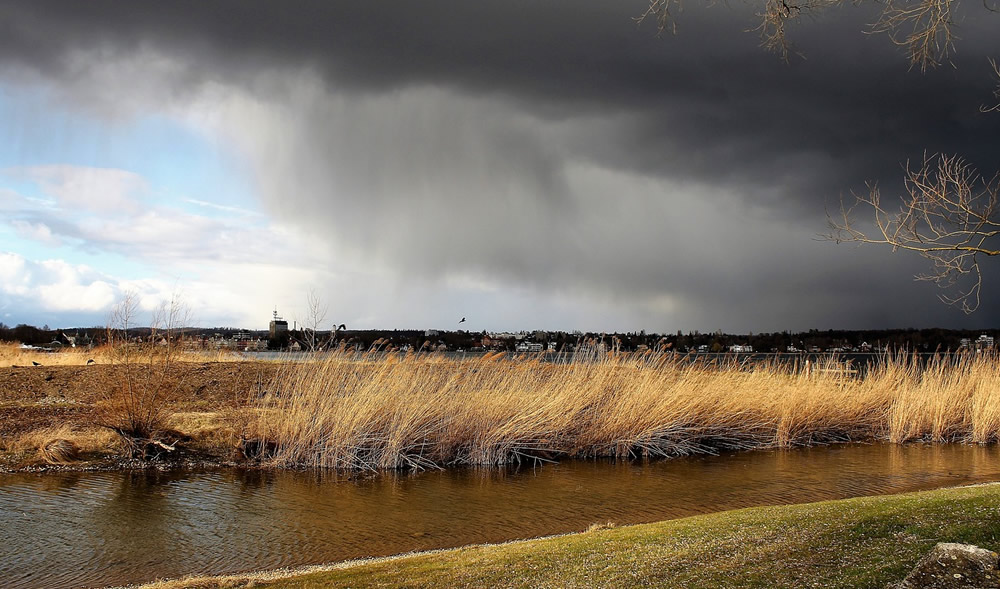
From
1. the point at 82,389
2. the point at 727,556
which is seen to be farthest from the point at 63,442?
the point at 727,556

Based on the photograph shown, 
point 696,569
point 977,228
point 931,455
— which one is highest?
point 977,228

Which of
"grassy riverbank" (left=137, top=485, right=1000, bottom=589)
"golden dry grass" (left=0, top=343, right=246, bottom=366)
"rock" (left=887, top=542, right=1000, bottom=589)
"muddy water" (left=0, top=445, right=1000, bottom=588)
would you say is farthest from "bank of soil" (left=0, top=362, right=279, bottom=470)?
"rock" (left=887, top=542, right=1000, bottom=589)

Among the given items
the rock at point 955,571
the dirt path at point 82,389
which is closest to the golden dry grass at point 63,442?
the dirt path at point 82,389

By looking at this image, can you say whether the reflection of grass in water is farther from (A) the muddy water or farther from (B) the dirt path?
(B) the dirt path

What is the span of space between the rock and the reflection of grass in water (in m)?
13.0

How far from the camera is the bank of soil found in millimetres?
16672

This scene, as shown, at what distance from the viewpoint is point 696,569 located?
6.30m

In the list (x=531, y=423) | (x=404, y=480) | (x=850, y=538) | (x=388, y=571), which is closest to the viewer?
(x=850, y=538)

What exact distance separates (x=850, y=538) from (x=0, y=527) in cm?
1207

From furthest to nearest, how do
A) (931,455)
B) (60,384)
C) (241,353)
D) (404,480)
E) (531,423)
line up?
(241,353) → (60,384) → (931,455) → (531,423) → (404,480)

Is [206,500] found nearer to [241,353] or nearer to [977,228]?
[977,228]

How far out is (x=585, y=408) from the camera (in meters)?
19.7

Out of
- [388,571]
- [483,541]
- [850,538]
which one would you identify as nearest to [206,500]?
[483,541]

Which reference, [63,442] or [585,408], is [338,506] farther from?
[585,408]
